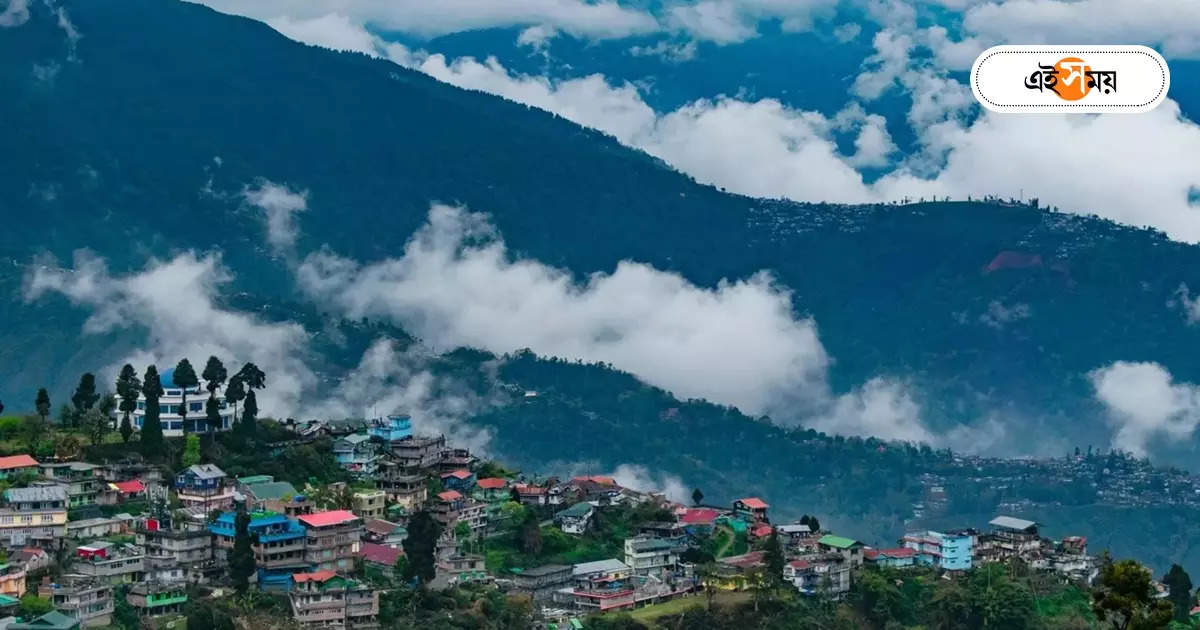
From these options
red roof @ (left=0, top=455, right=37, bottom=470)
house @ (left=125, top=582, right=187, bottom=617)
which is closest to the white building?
red roof @ (left=0, top=455, right=37, bottom=470)

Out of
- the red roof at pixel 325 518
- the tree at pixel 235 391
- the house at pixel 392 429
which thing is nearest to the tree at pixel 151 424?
the tree at pixel 235 391

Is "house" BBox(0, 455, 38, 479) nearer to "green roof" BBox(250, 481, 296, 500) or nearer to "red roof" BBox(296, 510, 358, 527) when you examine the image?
"green roof" BBox(250, 481, 296, 500)

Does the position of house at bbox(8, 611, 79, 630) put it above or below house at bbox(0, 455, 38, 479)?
below

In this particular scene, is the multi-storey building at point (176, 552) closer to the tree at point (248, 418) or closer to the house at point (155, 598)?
the house at point (155, 598)

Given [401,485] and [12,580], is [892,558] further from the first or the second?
[12,580]

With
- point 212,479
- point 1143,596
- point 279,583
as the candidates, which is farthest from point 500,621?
point 1143,596

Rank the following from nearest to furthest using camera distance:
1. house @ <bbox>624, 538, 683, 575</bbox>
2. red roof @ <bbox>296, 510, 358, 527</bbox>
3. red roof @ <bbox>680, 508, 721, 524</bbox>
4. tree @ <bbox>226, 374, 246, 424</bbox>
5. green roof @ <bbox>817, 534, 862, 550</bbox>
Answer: red roof @ <bbox>296, 510, 358, 527</bbox>
house @ <bbox>624, 538, 683, 575</bbox>
green roof @ <bbox>817, 534, 862, 550</bbox>
tree @ <bbox>226, 374, 246, 424</bbox>
red roof @ <bbox>680, 508, 721, 524</bbox>
